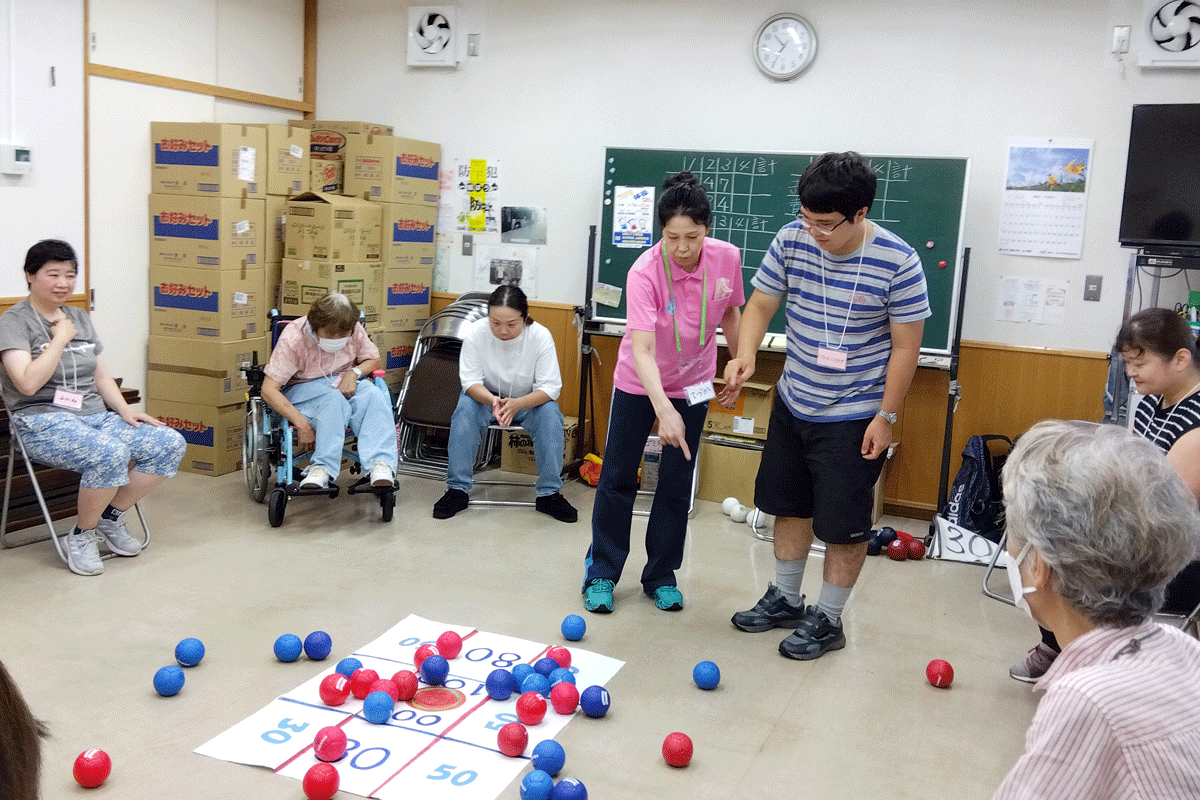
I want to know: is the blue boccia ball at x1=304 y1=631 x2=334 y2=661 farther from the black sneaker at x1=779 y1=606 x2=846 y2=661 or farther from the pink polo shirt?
the black sneaker at x1=779 y1=606 x2=846 y2=661

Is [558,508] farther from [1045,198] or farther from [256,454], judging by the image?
[1045,198]

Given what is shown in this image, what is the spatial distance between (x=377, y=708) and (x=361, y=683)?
160mm

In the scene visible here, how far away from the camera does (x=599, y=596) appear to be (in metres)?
3.61

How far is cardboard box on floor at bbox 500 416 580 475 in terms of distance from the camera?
5.65 meters

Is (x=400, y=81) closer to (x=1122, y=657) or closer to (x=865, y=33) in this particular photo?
(x=865, y=33)

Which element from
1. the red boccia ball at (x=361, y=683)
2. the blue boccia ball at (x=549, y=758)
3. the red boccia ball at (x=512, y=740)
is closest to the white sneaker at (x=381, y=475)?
the red boccia ball at (x=361, y=683)

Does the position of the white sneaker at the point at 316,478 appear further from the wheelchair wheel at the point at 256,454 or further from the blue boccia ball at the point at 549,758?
the blue boccia ball at the point at 549,758

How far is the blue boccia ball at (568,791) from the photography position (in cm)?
229

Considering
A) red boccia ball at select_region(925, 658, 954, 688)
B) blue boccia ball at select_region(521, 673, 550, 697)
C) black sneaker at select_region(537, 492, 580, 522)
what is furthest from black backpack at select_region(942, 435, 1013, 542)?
blue boccia ball at select_region(521, 673, 550, 697)

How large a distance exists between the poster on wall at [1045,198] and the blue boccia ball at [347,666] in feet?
11.6

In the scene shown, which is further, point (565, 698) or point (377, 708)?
point (565, 698)

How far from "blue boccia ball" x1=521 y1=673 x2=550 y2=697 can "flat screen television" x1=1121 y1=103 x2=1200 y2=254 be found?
3107 mm

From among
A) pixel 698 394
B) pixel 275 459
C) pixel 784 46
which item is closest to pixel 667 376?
pixel 698 394

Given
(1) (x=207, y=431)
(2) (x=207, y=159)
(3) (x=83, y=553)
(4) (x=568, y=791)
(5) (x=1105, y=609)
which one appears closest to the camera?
(5) (x=1105, y=609)
